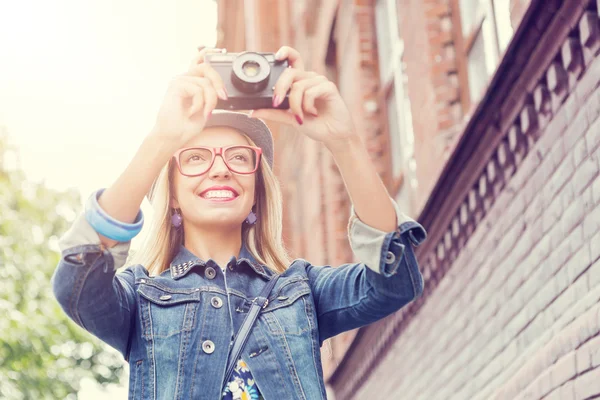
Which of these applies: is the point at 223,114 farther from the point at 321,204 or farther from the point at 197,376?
the point at 321,204

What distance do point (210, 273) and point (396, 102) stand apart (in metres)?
8.12

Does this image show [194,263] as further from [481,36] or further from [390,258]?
[481,36]

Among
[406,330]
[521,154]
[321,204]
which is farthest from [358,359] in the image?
[521,154]

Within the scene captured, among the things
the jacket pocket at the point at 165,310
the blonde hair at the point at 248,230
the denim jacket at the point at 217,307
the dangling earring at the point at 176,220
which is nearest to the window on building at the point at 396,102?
the blonde hair at the point at 248,230

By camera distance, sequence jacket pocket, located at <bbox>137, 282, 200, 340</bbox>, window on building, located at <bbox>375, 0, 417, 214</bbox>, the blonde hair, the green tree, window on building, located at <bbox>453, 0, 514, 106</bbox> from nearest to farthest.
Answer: jacket pocket, located at <bbox>137, 282, 200, 340</bbox>
the blonde hair
window on building, located at <bbox>453, 0, 514, 106</bbox>
window on building, located at <bbox>375, 0, 417, 214</bbox>
the green tree

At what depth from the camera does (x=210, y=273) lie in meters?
2.74

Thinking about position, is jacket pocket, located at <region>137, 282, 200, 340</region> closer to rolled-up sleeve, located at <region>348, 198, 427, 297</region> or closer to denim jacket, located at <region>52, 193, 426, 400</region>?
denim jacket, located at <region>52, 193, 426, 400</region>

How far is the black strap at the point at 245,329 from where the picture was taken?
2.54m

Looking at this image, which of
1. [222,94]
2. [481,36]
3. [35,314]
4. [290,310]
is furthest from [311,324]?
[35,314]

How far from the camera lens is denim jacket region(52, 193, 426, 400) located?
2494 millimetres

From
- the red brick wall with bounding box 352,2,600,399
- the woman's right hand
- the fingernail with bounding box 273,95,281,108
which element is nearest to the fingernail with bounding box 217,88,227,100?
the woman's right hand

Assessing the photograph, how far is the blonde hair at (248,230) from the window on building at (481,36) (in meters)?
4.03

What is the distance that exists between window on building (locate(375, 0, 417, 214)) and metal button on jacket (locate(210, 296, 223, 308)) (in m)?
6.64

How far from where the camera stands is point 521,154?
5.84 meters
